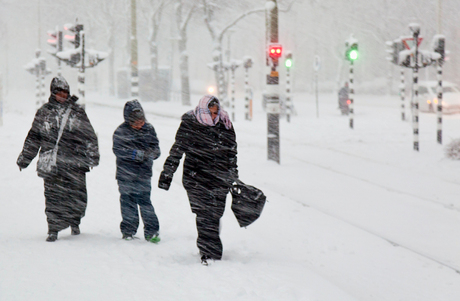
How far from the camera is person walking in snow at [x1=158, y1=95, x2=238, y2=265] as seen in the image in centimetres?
514

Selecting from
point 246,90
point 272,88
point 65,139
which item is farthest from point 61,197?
point 246,90

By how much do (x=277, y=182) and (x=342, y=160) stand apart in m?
3.03

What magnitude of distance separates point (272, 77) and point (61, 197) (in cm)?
670

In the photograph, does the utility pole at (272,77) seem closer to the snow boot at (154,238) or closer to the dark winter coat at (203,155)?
the snow boot at (154,238)

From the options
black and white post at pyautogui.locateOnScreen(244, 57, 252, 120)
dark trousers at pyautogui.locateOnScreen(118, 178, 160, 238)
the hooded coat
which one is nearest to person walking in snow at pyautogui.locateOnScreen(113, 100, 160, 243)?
dark trousers at pyautogui.locateOnScreen(118, 178, 160, 238)

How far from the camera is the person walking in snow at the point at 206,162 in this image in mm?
5141

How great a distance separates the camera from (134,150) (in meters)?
5.75

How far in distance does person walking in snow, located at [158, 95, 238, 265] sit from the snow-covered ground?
0.49 m

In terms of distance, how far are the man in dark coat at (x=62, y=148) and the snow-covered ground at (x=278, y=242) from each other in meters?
0.42

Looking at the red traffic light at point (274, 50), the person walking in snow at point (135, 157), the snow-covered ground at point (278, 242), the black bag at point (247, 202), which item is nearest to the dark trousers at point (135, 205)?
Answer: the person walking in snow at point (135, 157)

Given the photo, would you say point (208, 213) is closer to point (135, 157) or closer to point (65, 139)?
point (135, 157)

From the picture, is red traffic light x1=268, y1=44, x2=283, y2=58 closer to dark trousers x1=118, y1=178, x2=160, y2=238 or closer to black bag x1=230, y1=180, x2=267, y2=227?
dark trousers x1=118, y1=178, x2=160, y2=238

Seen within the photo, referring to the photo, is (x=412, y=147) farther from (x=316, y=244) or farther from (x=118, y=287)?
(x=118, y=287)

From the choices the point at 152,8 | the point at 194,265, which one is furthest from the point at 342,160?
the point at 152,8
